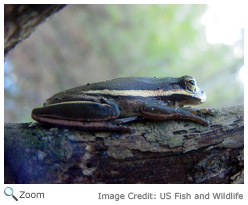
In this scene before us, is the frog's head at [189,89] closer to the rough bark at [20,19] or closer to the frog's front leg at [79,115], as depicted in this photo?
the frog's front leg at [79,115]

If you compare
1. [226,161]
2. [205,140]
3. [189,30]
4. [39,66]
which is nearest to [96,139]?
[205,140]

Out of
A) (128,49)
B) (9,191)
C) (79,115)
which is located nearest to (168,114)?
(79,115)

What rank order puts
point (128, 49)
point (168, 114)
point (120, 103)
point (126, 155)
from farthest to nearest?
point (128, 49), point (120, 103), point (168, 114), point (126, 155)

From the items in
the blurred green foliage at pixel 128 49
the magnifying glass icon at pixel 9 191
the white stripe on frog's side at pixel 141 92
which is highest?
the blurred green foliage at pixel 128 49

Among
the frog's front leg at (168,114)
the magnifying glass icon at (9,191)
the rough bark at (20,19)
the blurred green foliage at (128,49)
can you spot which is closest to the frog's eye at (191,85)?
the frog's front leg at (168,114)

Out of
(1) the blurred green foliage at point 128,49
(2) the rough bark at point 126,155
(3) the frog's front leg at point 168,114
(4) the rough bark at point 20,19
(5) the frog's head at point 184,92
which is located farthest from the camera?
(1) the blurred green foliage at point 128,49

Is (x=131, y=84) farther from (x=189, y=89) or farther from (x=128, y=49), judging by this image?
(x=128, y=49)

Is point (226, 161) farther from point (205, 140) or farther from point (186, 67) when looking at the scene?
point (186, 67)
